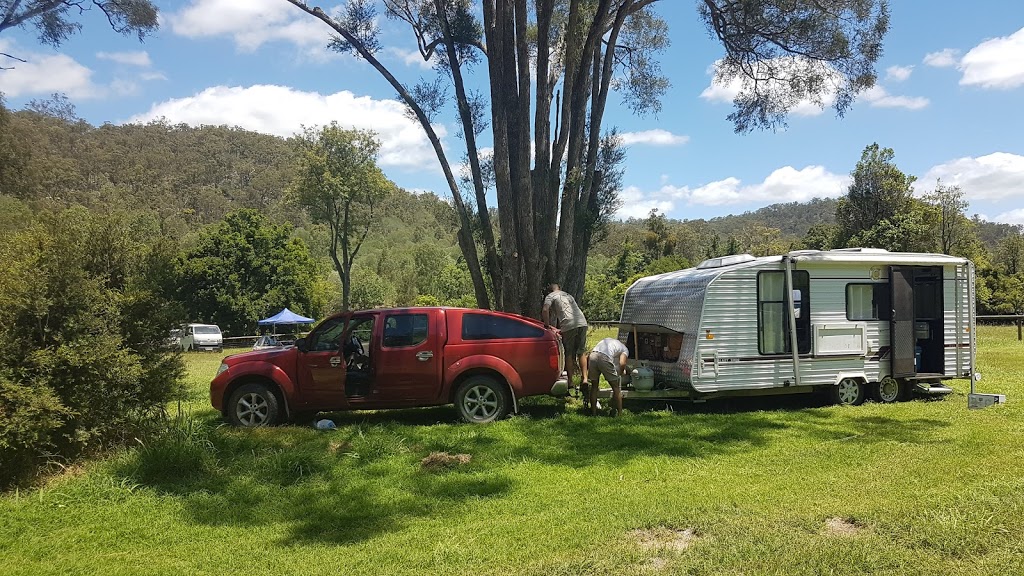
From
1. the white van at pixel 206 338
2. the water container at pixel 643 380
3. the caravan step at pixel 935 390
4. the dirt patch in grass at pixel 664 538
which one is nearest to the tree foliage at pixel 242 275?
the white van at pixel 206 338

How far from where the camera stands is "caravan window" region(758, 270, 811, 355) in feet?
30.9

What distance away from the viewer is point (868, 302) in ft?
32.7

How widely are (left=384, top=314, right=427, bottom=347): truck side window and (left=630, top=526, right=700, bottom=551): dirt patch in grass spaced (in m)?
4.44

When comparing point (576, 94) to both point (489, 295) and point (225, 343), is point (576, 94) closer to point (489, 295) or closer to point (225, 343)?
point (489, 295)

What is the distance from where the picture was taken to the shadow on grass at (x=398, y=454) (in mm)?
5227

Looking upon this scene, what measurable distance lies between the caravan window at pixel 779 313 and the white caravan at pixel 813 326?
15mm

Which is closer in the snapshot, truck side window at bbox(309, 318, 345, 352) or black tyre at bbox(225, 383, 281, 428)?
black tyre at bbox(225, 383, 281, 428)

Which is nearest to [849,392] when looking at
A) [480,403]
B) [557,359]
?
[557,359]

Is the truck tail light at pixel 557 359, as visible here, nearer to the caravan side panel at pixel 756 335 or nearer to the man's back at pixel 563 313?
the man's back at pixel 563 313

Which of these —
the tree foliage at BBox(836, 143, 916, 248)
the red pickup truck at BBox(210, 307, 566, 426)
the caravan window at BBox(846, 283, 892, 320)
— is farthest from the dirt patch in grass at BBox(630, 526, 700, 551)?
the tree foliage at BBox(836, 143, 916, 248)

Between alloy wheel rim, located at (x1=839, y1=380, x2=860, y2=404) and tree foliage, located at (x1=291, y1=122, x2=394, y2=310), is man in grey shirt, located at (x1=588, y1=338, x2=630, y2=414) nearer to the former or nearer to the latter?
alloy wheel rim, located at (x1=839, y1=380, x2=860, y2=404)

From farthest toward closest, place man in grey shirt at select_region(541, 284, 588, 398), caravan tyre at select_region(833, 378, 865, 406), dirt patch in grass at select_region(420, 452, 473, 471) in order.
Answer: man in grey shirt at select_region(541, 284, 588, 398) < caravan tyre at select_region(833, 378, 865, 406) < dirt patch in grass at select_region(420, 452, 473, 471)

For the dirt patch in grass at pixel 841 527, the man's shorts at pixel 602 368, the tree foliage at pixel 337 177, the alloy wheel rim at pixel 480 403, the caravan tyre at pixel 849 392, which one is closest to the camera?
the dirt patch in grass at pixel 841 527

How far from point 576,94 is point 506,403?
6282 millimetres
